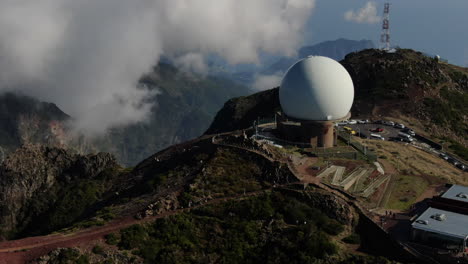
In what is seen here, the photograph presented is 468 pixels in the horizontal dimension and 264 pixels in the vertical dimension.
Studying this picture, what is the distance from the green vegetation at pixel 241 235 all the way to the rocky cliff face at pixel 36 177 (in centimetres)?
5147

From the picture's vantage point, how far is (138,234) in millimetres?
40188

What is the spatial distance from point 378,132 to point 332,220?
146ft

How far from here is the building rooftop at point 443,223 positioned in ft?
121

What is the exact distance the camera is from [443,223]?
38.9 m

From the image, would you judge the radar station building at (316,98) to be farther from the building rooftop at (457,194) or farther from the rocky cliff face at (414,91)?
the rocky cliff face at (414,91)

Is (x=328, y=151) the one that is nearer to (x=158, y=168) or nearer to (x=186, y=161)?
(x=186, y=161)

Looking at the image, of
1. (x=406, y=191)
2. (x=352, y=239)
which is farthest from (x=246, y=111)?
(x=352, y=239)

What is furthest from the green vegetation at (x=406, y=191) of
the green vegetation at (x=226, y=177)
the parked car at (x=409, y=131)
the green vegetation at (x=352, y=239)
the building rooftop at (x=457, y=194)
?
the parked car at (x=409, y=131)

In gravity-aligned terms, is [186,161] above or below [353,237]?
above

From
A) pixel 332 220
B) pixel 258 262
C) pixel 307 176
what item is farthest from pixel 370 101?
pixel 258 262

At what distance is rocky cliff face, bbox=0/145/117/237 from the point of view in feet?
280

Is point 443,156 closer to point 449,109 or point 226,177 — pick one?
point 449,109

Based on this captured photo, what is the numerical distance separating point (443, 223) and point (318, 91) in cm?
2834

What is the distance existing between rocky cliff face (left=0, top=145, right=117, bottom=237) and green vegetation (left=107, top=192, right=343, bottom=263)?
5147cm
